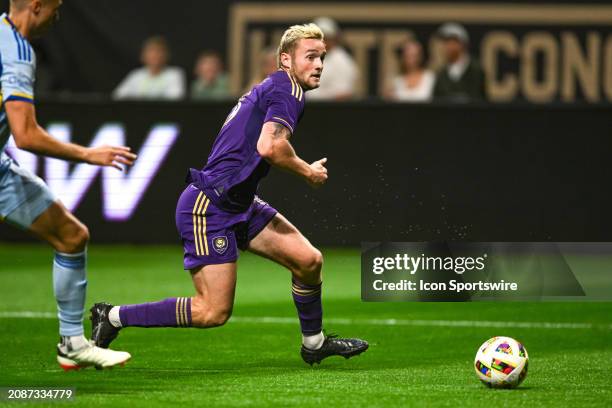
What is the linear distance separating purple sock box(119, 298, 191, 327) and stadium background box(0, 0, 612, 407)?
0.31 meters

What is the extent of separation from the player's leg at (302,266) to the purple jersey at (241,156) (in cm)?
21

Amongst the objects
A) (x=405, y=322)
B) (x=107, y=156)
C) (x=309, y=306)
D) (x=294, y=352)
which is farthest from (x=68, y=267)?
(x=405, y=322)

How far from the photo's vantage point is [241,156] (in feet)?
25.5

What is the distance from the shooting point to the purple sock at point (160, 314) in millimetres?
7711

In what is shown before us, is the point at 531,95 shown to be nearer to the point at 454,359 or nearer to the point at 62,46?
the point at 62,46

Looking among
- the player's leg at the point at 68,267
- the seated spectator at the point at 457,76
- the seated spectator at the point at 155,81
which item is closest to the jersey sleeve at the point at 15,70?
the player's leg at the point at 68,267

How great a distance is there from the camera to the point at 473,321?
10414 mm

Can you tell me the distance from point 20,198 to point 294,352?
260cm

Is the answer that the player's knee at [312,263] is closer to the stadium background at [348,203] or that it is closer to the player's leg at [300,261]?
the player's leg at [300,261]

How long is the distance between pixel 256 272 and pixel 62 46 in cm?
692

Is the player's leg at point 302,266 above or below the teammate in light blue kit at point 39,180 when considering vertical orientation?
below

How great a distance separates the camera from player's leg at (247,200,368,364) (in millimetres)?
7934

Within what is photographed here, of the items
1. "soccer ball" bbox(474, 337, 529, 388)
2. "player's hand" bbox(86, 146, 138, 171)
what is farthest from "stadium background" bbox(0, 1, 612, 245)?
"player's hand" bbox(86, 146, 138, 171)

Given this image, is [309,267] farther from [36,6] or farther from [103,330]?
[36,6]
